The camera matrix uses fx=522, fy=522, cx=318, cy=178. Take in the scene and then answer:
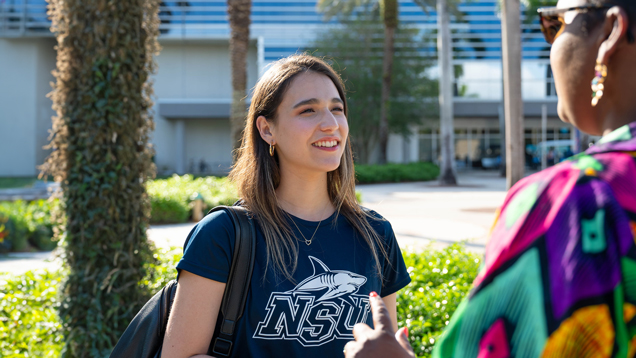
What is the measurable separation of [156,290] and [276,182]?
215 centimetres

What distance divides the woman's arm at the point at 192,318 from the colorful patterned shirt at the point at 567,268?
107 cm

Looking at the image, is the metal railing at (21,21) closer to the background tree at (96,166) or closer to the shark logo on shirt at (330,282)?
the background tree at (96,166)

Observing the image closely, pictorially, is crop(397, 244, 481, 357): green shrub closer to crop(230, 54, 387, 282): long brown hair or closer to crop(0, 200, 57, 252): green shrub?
crop(230, 54, 387, 282): long brown hair

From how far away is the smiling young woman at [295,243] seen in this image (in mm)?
1720

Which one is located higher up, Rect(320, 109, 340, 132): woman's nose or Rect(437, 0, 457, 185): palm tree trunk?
Rect(437, 0, 457, 185): palm tree trunk

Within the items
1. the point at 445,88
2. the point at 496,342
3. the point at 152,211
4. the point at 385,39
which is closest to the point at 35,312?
the point at 496,342

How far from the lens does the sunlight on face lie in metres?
2.11

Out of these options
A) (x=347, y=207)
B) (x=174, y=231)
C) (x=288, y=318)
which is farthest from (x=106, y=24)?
(x=174, y=231)

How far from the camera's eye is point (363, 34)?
3347cm

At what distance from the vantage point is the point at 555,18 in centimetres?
106

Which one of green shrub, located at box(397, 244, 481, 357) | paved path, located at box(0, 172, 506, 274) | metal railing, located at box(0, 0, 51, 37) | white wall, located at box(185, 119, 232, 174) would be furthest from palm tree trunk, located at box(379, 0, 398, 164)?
metal railing, located at box(0, 0, 51, 37)

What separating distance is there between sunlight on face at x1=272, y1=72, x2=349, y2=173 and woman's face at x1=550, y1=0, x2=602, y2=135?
1.20m

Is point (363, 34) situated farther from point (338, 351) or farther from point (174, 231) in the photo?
point (338, 351)

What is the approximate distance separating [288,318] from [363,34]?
33.3 meters
